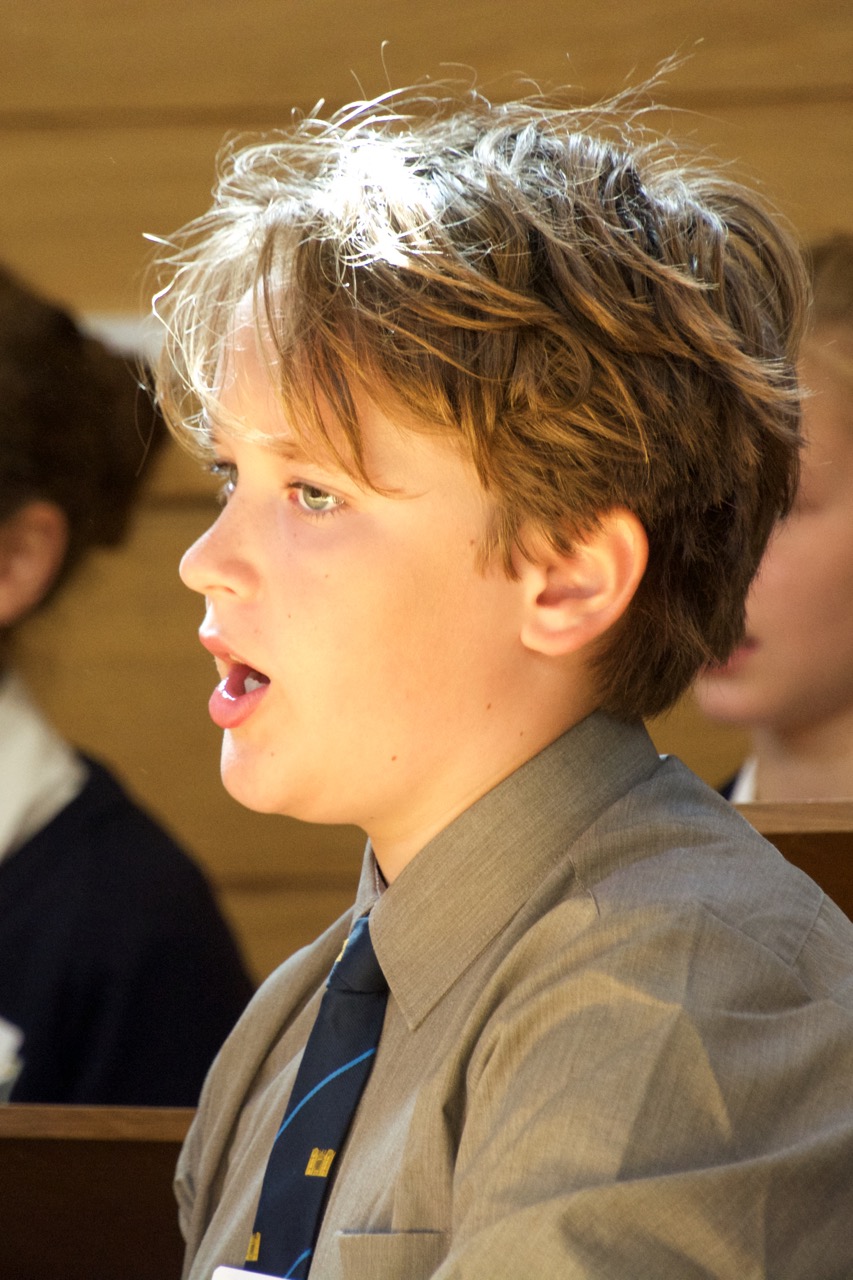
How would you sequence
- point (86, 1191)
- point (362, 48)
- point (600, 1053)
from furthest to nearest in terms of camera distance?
1. point (362, 48)
2. point (86, 1191)
3. point (600, 1053)

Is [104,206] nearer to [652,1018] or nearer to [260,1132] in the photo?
[260,1132]

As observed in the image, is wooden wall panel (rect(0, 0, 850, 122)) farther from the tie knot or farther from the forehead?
the tie knot

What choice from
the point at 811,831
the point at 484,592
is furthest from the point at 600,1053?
the point at 811,831

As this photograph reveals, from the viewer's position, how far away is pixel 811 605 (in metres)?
1.44

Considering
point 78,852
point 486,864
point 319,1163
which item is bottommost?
point 78,852

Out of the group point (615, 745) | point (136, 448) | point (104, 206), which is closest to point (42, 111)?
point (104, 206)

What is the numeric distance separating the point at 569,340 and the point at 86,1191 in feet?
3.13

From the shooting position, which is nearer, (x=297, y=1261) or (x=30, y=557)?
(x=297, y=1261)

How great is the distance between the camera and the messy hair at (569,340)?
2.87ft

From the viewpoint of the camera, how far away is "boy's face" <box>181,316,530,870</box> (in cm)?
88

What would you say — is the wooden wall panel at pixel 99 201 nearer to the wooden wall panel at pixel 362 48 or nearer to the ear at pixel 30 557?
the wooden wall panel at pixel 362 48

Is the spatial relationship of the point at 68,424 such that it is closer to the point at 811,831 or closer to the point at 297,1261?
the point at 811,831

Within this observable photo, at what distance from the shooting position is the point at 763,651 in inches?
57.6

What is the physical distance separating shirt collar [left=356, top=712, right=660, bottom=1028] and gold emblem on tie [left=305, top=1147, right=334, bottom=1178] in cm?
9
